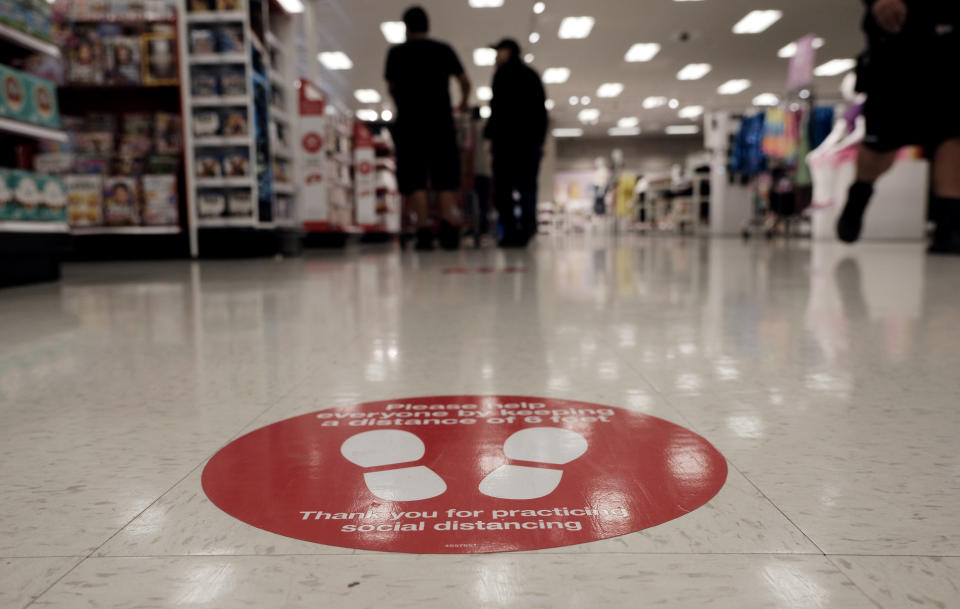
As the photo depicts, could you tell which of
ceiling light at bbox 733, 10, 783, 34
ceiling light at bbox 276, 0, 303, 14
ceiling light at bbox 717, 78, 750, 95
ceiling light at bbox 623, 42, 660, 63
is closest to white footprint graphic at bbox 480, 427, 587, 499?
ceiling light at bbox 276, 0, 303, 14

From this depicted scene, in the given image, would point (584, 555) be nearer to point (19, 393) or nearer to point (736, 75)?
point (19, 393)

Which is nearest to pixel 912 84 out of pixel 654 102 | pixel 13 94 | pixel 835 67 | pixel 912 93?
pixel 912 93

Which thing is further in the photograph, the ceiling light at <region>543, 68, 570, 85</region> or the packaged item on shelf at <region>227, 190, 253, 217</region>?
the ceiling light at <region>543, 68, 570, 85</region>

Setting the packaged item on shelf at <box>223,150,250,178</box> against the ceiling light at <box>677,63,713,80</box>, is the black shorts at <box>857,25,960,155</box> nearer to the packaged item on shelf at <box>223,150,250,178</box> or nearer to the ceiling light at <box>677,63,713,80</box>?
the packaged item on shelf at <box>223,150,250,178</box>

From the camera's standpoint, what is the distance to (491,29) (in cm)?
1147

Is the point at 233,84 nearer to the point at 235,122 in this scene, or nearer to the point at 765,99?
the point at 235,122

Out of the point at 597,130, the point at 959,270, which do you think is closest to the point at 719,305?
the point at 959,270

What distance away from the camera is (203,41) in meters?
4.86

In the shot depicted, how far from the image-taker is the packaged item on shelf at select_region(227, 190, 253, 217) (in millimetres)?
5004

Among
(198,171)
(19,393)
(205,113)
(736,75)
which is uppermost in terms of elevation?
(736,75)

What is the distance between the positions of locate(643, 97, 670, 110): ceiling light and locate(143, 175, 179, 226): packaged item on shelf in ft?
47.9

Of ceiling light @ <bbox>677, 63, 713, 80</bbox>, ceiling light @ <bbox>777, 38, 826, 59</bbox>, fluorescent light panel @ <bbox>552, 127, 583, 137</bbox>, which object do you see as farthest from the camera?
fluorescent light panel @ <bbox>552, 127, 583, 137</bbox>

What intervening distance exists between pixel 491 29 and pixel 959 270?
963 cm

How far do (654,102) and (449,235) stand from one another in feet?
45.2
